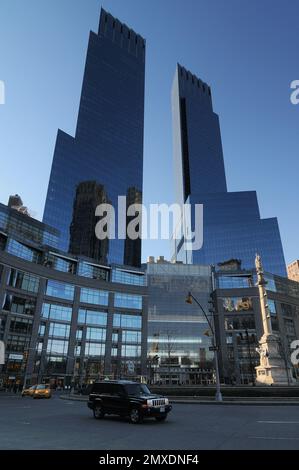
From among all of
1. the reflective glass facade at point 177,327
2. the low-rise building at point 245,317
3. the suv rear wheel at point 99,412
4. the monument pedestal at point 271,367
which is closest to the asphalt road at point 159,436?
the suv rear wheel at point 99,412

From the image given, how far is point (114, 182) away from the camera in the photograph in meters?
141

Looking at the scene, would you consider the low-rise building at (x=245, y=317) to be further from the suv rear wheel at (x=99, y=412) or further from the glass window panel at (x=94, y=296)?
the suv rear wheel at (x=99, y=412)

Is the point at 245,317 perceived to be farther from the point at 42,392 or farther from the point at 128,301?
the point at 42,392

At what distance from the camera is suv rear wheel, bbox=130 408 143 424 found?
51.1 feet

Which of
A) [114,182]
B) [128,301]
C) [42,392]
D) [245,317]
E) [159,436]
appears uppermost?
[114,182]

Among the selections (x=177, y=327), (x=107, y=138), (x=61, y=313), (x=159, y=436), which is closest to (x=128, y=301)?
(x=177, y=327)

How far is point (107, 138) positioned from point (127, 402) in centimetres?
14113

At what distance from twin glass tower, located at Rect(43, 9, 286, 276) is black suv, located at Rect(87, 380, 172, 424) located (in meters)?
101

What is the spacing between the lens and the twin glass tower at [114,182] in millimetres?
122938

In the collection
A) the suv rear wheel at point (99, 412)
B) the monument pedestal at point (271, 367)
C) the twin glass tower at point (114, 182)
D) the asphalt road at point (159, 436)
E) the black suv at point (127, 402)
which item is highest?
the twin glass tower at point (114, 182)

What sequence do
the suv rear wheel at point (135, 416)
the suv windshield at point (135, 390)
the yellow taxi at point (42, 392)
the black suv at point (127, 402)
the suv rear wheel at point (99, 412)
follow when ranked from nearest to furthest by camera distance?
the suv rear wheel at point (135, 416)
the black suv at point (127, 402)
the suv windshield at point (135, 390)
the suv rear wheel at point (99, 412)
the yellow taxi at point (42, 392)

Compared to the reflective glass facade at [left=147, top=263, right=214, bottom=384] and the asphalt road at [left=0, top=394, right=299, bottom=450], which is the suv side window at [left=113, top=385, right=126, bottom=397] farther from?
the reflective glass facade at [left=147, top=263, right=214, bottom=384]

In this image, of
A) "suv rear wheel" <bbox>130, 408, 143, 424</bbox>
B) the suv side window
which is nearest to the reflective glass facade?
the suv side window
